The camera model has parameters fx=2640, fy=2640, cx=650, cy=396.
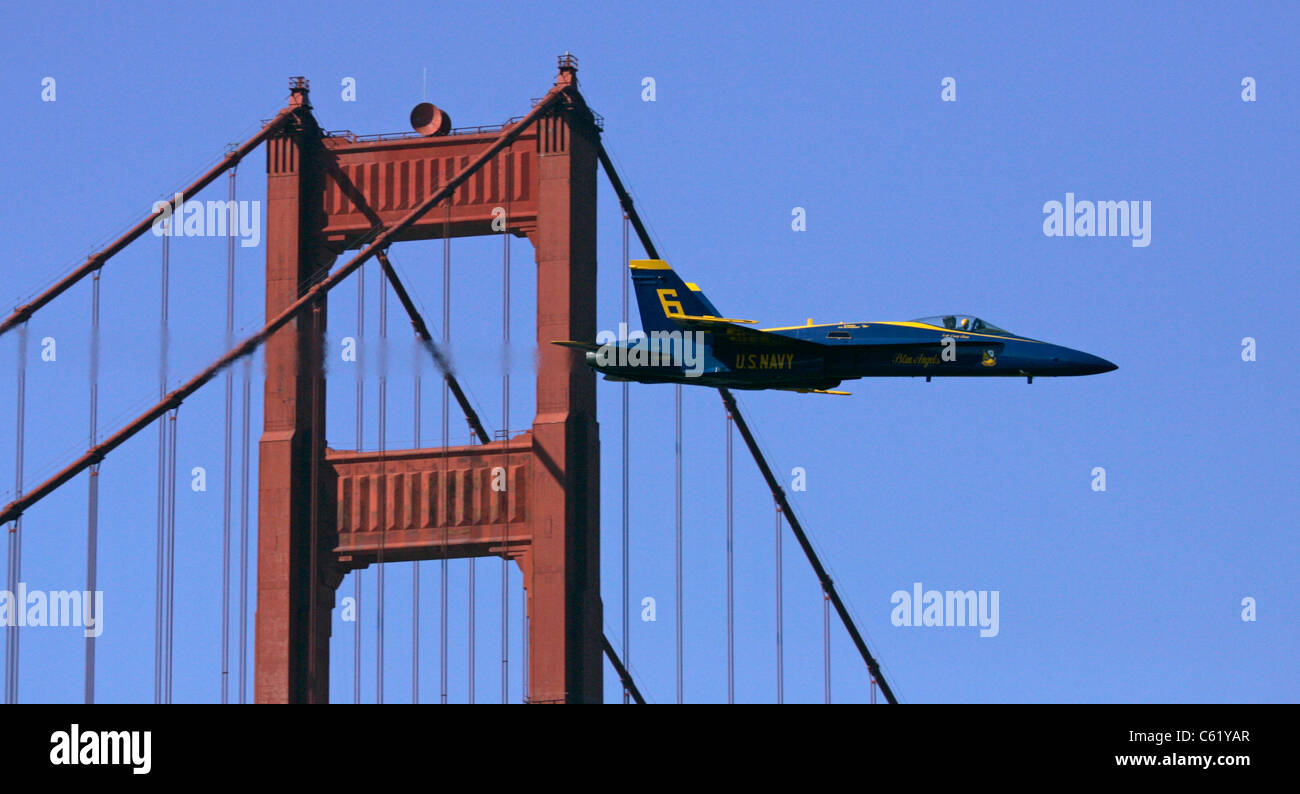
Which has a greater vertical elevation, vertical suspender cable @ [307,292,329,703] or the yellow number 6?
the yellow number 6

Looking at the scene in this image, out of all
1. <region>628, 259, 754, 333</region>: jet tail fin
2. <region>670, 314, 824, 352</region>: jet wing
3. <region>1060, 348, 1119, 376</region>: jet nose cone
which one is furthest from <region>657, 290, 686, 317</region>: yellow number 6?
<region>1060, 348, 1119, 376</region>: jet nose cone

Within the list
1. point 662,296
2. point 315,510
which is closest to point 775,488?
point 315,510

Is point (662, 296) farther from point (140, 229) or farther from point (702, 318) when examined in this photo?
point (140, 229)

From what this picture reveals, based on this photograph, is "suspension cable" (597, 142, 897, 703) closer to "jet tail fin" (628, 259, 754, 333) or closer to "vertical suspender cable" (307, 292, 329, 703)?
"vertical suspender cable" (307, 292, 329, 703)

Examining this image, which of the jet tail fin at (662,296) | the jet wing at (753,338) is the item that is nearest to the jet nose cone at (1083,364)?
the jet wing at (753,338)
